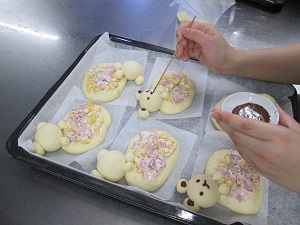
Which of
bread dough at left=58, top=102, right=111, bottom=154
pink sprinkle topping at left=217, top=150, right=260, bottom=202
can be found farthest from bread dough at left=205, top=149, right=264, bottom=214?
bread dough at left=58, top=102, right=111, bottom=154

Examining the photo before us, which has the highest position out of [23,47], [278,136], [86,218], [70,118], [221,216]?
[278,136]

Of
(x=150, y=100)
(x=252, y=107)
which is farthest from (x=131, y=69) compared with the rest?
(x=252, y=107)

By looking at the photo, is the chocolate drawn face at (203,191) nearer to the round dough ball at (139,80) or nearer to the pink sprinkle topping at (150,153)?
the pink sprinkle topping at (150,153)

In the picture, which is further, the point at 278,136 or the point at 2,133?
the point at 2,133

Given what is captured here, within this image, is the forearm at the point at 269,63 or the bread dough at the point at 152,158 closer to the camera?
the bread dough at the point at 152,158

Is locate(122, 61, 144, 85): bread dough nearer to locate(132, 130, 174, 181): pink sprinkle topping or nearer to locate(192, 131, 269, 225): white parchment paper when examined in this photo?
locate(132, 130, 174, 181): pink sprinkle topping

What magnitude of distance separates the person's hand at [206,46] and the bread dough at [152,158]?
1.46ft

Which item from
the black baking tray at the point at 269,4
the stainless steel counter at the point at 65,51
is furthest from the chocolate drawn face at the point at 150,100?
the black baking tray at the point at 269,4

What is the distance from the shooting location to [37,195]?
1214 mm

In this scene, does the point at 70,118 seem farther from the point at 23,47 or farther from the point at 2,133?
the point at 23,47

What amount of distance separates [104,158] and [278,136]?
2.36 feet

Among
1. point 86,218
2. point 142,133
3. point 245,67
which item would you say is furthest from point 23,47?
point 245,67

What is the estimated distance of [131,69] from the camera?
1620 mm

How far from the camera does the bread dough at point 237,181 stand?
1.22 metres
